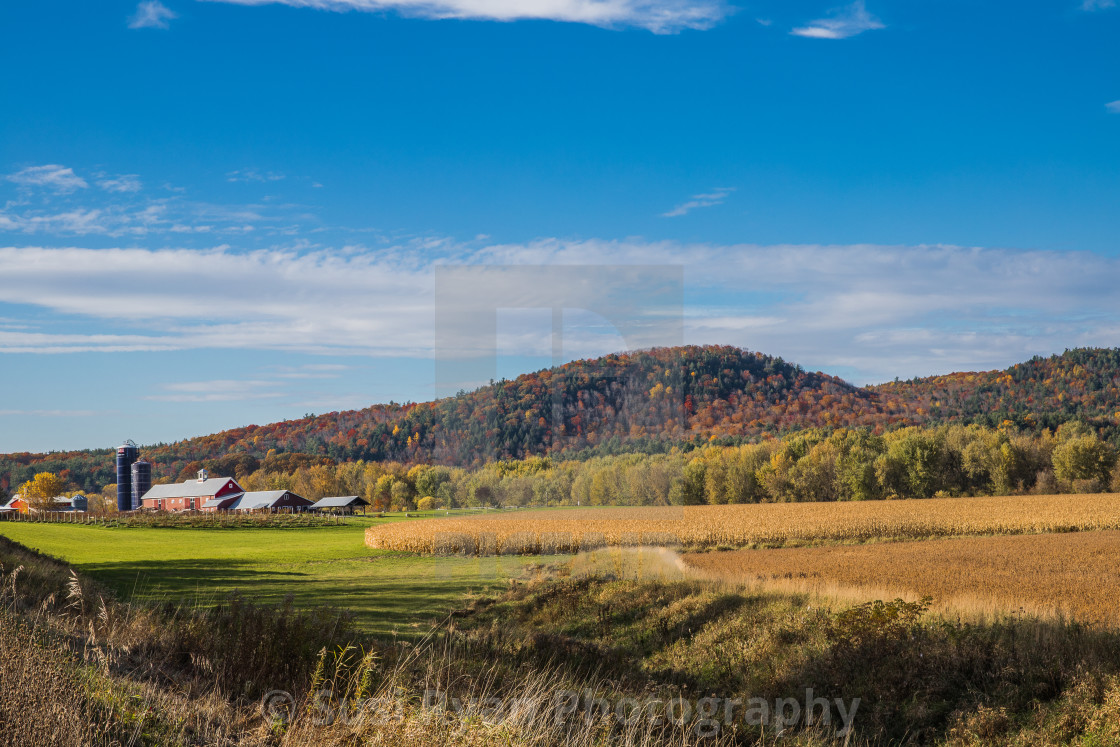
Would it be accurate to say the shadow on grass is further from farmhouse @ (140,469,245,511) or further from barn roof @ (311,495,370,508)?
farmhouse @ (140,469,245,511)

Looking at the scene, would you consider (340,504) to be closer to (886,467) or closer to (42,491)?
(42,491)

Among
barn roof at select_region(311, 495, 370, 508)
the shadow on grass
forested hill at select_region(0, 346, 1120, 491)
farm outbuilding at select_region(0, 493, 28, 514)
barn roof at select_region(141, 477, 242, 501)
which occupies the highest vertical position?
forested hill at select_region(0, 346, 1120, 491)

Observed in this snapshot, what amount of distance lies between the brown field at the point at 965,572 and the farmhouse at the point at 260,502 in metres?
58.7

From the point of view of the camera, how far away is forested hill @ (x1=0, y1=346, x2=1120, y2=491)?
21.5 m

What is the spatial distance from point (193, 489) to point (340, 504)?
18.1 m

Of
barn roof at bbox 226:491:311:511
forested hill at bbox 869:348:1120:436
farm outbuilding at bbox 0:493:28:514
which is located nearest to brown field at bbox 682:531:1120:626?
barn roof at bbox 226:491:311:511

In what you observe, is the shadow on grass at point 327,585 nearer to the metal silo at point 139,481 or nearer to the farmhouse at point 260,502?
the farmhouse at point 260,502

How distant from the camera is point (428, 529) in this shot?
37031 millimetres

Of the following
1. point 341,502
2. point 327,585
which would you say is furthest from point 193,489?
point 327,585

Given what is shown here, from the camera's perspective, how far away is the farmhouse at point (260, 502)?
7847cm

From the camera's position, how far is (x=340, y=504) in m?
80.5

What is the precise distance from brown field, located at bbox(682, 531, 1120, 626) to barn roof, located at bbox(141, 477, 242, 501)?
222 ft

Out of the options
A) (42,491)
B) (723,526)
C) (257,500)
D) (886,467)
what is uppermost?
(886,467)

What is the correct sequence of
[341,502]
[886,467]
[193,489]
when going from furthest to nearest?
[193,489] → [341,502] → [886,467]
